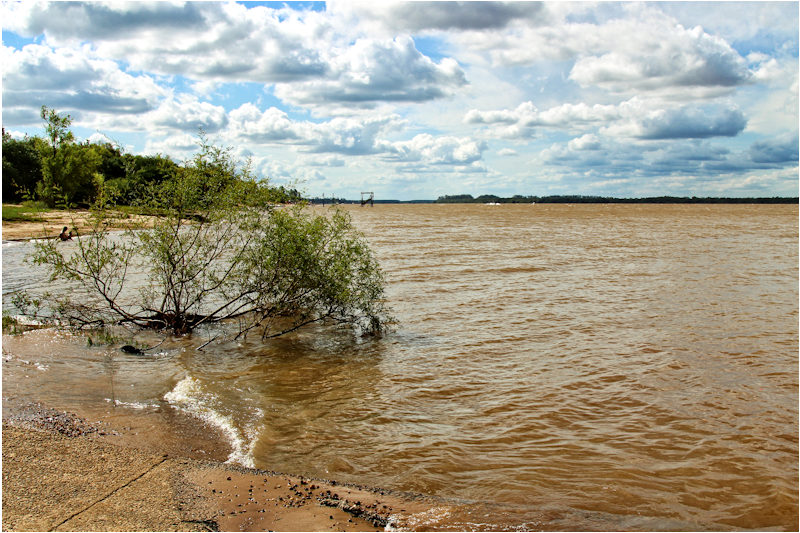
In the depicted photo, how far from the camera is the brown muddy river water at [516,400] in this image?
7.04 m

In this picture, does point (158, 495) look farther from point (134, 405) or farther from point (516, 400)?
point (516, 400)

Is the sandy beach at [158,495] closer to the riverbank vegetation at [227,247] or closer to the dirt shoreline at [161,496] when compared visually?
Answer: the dirt shoreline at [161,496]

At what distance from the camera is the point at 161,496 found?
19.5ft

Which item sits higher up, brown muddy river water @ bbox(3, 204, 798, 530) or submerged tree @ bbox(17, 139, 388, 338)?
submerged tree @ bbox(17, 139, 388, 338)

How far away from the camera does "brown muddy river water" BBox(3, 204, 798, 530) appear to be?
7035 mm

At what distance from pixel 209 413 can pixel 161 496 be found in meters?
3.59

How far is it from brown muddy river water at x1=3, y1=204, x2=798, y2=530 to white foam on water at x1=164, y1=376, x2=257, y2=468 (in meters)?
0.04

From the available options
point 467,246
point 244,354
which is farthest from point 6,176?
point 244,354

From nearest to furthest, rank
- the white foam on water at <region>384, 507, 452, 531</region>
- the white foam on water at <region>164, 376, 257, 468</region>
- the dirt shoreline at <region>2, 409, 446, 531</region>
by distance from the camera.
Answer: the dirt shoreline at <region>2, 409, 446, 531</region> → the white foam on water at <region>384, 507, 452, 531</region> → the white foam on water at <region>164, 376, 257, 468</region>

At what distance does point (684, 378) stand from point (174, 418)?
32.8 ft

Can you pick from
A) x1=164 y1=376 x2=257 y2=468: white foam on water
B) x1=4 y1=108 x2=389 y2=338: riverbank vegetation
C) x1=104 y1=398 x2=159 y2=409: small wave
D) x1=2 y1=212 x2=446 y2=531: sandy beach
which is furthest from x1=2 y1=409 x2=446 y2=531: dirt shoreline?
x1=4 y1=108 x2=389 y2=338: riverbank vegetation

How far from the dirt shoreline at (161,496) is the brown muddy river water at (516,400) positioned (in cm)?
73

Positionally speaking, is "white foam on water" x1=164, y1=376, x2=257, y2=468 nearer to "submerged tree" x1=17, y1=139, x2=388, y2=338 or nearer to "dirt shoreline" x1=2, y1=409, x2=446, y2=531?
"dirt shoreline" x1=2, y1=409, x2=446, y2=531

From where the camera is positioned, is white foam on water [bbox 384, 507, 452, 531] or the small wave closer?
white foam on water [bbox 384, 507, 452, 531]
